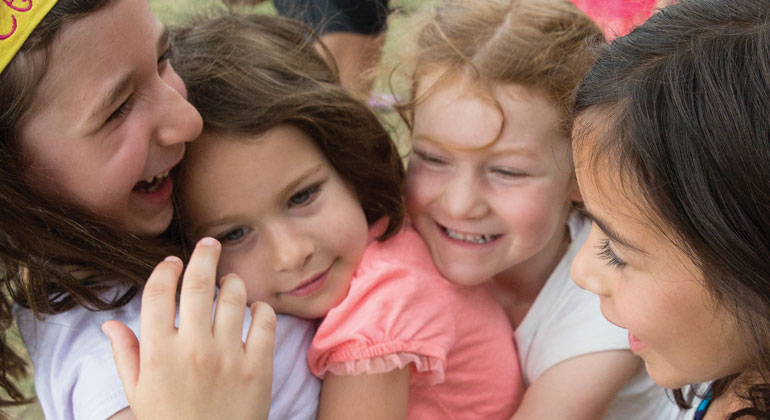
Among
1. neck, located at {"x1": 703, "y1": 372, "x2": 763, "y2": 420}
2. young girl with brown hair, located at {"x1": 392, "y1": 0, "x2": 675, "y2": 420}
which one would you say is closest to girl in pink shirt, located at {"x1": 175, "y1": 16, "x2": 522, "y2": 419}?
young girl with brown hair, located at {"x1": 392, "y1": 0, "x2": 675, "y2": 420}

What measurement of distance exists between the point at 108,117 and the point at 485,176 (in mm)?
855

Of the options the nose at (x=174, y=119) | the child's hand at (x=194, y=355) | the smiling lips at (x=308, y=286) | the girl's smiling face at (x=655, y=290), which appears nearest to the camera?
the girl's smiling face at (x=655, y=290)

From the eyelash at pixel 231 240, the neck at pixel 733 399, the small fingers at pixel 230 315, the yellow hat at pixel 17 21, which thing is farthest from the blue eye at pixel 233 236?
the neck at pixel 733 399

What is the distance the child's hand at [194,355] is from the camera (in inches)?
45.8

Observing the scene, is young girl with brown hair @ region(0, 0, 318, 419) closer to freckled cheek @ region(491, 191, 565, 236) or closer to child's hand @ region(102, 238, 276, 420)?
child's hand @ region(102, 238, 276, 420)

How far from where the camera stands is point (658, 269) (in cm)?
108

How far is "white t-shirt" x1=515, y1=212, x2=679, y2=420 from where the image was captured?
172cm

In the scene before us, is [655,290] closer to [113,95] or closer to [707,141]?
[707,141]

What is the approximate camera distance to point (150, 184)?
153cm

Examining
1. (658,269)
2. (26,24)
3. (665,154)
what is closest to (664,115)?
(665,154)

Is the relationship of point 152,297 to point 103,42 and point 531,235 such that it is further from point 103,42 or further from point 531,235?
point 531,235

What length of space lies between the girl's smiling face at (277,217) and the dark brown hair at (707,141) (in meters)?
0.72

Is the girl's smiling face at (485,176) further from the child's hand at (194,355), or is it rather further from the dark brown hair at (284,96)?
the child's hand at (194,355)

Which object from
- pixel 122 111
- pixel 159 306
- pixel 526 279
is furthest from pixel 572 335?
pixel 122 111
